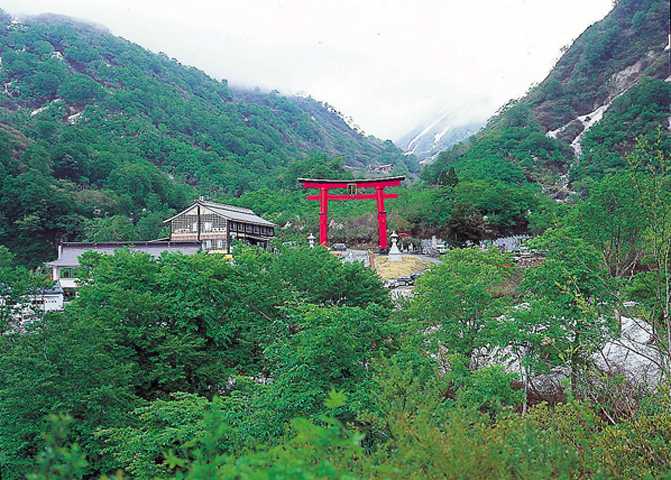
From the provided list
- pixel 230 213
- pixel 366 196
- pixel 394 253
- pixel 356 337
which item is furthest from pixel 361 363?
pixel 230 213

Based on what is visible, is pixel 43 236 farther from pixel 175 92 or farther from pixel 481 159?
pixel 175 92

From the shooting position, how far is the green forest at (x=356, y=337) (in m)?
4.86

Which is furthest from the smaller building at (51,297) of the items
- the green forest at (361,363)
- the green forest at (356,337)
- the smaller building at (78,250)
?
the green forest at (361,363)

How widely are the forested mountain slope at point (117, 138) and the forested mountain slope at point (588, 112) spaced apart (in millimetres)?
11671

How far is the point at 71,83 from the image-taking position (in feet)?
177

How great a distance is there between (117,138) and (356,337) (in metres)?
42.6

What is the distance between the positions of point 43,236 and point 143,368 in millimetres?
21791

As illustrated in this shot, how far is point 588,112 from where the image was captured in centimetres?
4522

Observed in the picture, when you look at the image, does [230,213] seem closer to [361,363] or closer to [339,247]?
[339,247]

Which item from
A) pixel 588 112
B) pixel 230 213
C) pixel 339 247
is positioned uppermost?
pixel 588 112

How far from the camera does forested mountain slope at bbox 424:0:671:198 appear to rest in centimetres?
3512

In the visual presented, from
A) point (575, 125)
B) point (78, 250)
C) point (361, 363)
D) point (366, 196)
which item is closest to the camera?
point (361, 363)

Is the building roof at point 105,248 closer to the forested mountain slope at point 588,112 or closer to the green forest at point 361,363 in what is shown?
the green forest at point 361,363

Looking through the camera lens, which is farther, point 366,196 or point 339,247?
point 366,196
